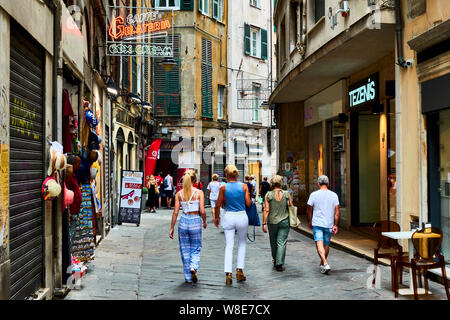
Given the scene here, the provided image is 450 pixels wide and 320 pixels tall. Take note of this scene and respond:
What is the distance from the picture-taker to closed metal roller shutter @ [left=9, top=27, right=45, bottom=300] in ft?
18.1

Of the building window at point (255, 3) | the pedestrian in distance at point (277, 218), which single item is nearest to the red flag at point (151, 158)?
the building window at point (255, 3)

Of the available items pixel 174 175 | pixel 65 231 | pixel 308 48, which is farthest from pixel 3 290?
pixel 174 175

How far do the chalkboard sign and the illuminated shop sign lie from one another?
6580mm

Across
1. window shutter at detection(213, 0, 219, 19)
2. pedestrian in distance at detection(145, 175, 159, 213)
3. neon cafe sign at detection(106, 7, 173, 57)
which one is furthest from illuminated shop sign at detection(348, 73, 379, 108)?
window shutter at detection(213, 0, 219, 19)

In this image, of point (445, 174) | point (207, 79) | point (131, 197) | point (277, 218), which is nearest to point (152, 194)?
point (131, 197)

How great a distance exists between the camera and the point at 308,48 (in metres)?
15.1

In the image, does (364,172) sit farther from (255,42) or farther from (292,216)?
(255,42)

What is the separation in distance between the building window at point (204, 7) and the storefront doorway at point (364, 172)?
1600 cm

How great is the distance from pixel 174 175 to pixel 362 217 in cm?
1520

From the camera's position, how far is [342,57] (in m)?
13.0

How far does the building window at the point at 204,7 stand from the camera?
29106 mm

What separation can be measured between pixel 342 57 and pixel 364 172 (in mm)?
3846

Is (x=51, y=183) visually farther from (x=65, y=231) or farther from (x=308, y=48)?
(x=308, y=48)

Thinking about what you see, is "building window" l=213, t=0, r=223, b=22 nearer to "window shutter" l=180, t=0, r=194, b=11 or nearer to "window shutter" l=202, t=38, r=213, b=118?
"window shutter" l=202, t=38, r=213, b=118
